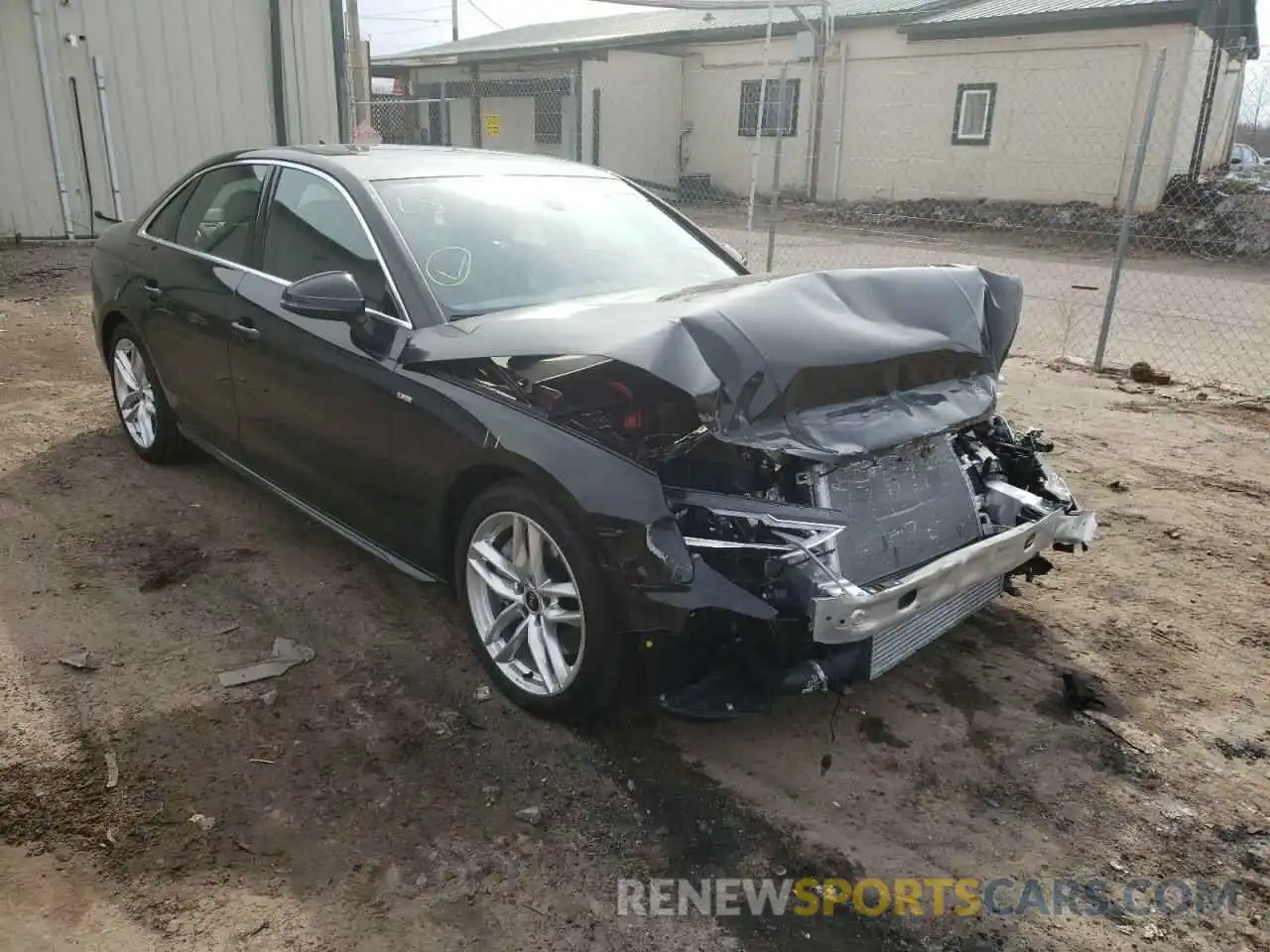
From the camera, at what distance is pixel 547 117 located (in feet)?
86.8

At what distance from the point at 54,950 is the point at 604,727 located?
5.05 feet

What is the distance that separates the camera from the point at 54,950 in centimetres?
228

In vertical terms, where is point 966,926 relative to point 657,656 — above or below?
below

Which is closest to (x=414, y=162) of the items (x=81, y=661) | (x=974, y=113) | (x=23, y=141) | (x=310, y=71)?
(x=81, y=661)

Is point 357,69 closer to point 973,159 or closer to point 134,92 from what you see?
point 134,92

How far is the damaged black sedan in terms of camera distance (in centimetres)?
271

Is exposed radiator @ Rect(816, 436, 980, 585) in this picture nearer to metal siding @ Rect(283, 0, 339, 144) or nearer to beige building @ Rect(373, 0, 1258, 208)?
beige building @ Rect(373, 0, 1258, 208)

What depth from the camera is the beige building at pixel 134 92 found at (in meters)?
11.9

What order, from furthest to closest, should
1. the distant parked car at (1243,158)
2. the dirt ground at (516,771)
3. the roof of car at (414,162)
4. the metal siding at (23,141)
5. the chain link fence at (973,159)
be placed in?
the distant parked car at (1243,158), the chain link fence at (973,159), the metal siding at (23,141), the roof of car at (414,162), the dirt ground at (516,771)

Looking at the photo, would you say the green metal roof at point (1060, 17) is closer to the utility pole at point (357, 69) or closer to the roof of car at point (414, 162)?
the utility pole at point (357, 69)

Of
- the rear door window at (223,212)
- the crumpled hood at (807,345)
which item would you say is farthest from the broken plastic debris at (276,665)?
the rear door window at (223,212)

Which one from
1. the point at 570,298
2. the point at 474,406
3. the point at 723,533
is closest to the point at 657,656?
the point at 723,533

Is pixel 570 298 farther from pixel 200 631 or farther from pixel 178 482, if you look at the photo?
pixel 178 482

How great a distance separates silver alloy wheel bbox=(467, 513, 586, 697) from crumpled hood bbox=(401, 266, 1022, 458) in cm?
59
